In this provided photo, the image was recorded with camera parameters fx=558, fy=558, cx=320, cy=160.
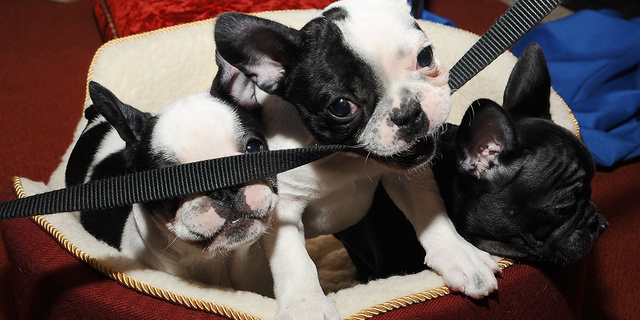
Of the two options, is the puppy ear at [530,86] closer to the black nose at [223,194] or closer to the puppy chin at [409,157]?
the puppy chin at [409,157]

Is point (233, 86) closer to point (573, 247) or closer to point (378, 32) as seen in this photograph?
point (378, 32)

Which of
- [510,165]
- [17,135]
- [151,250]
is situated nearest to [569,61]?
[510,165]

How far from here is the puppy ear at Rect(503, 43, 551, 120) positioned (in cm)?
194

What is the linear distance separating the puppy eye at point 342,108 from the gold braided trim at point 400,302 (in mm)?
569

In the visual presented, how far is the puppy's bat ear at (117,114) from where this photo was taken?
1.58 m

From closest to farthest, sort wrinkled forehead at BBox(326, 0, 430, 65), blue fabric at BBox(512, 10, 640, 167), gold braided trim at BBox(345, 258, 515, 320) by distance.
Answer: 1. wrinkled forehead at BBox(326, 0, 430, 65)
2. gold braided trim at BBox(345, 258, 515, 320)
3. blue fabric at BBox(512, 10, 640, 167)

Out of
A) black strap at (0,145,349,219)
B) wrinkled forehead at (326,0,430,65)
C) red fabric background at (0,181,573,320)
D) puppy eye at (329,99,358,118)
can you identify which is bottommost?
red fabric background at (0,181,573,320)

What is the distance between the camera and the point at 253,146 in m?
1.67

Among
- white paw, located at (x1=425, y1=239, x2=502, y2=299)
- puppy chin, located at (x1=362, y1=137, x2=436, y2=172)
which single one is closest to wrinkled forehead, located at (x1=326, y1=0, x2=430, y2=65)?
puppy chin, located at (x1=362, y1=137, x2=436, y2=172)

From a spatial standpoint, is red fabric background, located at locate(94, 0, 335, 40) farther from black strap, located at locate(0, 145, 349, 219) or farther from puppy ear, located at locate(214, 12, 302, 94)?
black strap, located at locate(0, 145, 349, 219)

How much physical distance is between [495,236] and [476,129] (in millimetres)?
374

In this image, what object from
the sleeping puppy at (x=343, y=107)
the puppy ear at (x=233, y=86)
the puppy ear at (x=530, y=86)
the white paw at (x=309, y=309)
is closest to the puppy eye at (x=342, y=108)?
the sleeping puppy at (x=343, y=107)

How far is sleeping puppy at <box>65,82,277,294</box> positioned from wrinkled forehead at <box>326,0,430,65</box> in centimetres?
42

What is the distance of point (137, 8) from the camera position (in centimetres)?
368
